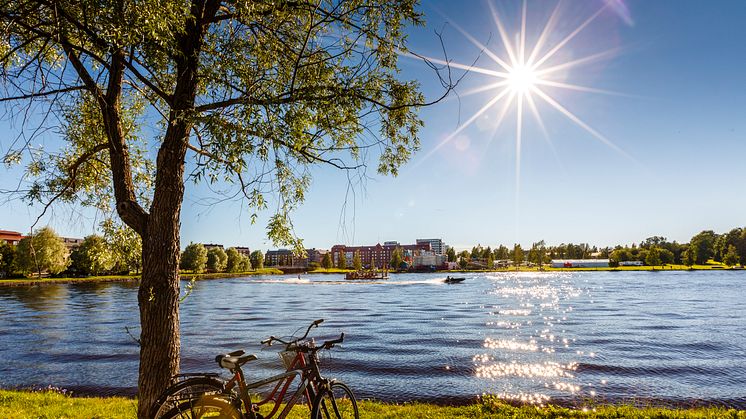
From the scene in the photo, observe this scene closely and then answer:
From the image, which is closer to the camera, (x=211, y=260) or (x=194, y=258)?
(x=194, y=258)

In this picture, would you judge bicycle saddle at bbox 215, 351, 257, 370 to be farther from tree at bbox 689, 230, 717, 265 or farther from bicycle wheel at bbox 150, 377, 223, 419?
tree at bbox 689, 230, 717, 265

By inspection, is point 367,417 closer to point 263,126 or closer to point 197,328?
point 263,126

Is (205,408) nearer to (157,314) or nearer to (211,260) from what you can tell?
(157,314)

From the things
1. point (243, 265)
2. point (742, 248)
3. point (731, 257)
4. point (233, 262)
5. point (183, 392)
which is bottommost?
point (243, 265)

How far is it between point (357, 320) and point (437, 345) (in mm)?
13798

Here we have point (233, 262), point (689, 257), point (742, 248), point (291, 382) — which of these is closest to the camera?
point (291, 382)

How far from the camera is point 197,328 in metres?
33.8

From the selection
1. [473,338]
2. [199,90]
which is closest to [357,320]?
[473,338]

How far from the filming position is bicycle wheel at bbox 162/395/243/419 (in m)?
4.93

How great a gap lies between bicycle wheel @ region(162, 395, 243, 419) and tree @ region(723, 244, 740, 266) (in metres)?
221

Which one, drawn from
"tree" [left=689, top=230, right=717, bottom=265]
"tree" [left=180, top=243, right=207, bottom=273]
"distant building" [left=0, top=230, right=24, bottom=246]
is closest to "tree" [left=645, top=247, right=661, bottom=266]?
"tree" [left=689, top=230, right=717, bottom=265]

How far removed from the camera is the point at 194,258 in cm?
14188

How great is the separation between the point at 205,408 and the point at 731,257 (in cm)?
22187

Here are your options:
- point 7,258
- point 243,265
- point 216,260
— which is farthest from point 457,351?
point 243,265
